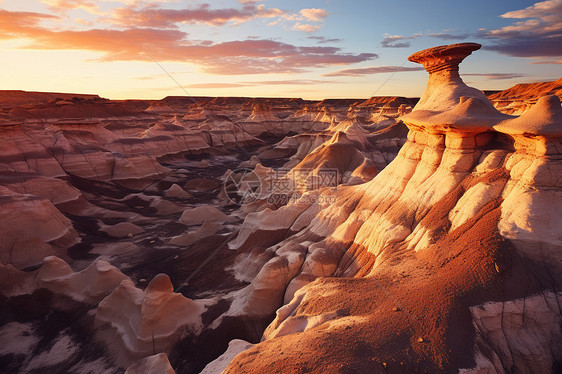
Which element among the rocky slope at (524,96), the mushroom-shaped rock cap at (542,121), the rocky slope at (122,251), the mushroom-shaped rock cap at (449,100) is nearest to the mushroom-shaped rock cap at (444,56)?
the mushroom-shaped rock cap at (449,100)

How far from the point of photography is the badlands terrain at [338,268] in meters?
5.57

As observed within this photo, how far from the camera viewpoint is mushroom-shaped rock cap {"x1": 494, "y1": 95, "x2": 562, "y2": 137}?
7.08 metres

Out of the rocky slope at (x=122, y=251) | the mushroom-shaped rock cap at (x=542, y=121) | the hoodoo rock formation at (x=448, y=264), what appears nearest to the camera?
the hoodoo rock formation at (x=448, y=264)

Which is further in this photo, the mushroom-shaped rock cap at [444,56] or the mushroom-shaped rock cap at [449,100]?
the mushroom-shaped rock cap at [444,56]

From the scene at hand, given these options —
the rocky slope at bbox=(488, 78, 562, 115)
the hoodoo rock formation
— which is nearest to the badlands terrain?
the hoodoo rock formation

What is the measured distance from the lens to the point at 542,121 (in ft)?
24.0

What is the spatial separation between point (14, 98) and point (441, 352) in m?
118

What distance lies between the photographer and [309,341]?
17.8 feet

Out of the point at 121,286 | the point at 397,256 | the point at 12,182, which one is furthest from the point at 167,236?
the point at 397,256

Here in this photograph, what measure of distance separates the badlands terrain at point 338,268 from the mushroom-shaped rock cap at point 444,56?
0.06 meters

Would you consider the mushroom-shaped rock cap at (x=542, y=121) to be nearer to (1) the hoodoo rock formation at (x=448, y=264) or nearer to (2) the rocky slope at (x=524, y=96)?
(1) the hoodoo rock formation at (x=448, y=264)

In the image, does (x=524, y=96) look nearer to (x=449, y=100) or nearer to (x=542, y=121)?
(x=449, y=100)

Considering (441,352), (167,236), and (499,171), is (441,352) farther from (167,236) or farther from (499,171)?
(167,236)

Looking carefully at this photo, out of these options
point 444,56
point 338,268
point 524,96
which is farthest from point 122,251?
point 524,96
